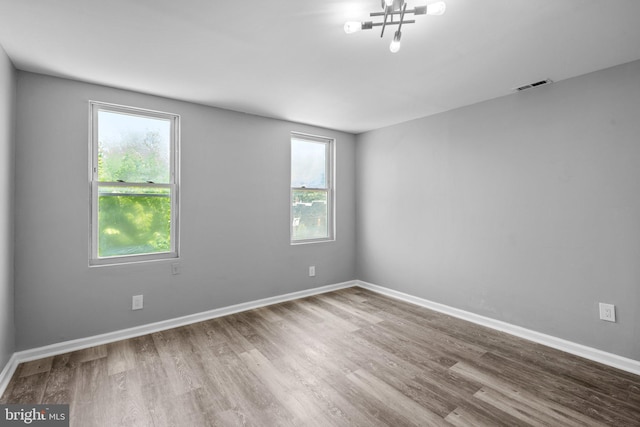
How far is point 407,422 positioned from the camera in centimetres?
175

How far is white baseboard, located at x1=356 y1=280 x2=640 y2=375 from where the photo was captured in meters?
2.35

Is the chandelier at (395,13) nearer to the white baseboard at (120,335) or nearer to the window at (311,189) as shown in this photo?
the window at (311,189)

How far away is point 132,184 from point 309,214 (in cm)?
226

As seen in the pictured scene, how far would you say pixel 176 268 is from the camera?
3.16 m

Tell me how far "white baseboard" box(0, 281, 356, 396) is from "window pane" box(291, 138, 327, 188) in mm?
1609

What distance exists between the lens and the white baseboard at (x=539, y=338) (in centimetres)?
235

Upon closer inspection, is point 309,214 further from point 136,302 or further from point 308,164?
point 136,302

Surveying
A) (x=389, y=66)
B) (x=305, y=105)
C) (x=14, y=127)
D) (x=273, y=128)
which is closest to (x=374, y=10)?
(x=389, y=66)

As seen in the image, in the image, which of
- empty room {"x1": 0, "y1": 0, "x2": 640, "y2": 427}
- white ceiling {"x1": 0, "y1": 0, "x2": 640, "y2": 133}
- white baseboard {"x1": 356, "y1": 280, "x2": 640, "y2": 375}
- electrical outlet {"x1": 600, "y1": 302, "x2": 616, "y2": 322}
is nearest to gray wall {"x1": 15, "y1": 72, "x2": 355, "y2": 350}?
empty room {"x1": 0, "y1": 0, "x2": 640, "y2": 427}

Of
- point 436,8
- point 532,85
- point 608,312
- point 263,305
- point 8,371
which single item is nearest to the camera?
point 436,8

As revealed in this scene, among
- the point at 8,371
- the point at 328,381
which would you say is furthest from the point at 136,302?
the point at 328,381

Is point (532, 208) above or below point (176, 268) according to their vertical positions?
above

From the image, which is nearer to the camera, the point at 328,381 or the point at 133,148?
the point at 328,381

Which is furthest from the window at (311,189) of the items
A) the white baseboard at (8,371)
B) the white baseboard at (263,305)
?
the white baseboard at (8,371)
